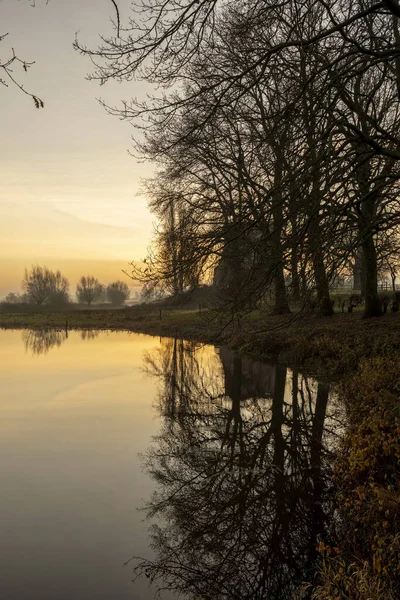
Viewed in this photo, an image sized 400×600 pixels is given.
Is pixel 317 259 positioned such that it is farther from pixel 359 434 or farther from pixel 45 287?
pixel 45 287

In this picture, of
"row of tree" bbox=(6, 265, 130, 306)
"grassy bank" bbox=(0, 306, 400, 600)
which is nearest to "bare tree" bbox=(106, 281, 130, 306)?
"row of tree" bbox=(6, 265, 130, 306)

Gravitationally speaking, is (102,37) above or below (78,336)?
above

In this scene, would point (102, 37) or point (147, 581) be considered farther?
point (102, 37)

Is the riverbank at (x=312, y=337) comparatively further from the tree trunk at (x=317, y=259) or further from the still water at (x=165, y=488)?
the still water at (x=165, y=488)

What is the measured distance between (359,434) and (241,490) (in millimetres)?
2040

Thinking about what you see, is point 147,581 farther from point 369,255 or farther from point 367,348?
point 369,255

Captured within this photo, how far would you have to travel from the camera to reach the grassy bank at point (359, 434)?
4371mm

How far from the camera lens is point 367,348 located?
46.6 ft

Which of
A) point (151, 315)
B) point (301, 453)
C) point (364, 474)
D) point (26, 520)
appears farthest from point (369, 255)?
point (151, 315)

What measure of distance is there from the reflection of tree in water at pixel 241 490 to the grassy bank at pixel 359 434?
461mm

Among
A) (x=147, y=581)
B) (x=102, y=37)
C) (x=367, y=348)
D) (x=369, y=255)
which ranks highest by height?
(x=102, y=37)

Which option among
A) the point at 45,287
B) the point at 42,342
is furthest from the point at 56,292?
the point at 42,342

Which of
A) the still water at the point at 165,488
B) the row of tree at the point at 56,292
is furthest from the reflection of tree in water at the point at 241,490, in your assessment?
the row of tree at the point at 56,292

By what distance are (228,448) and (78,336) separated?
87.1 ft
